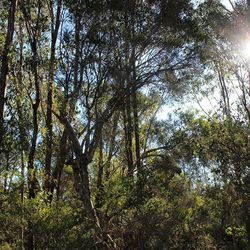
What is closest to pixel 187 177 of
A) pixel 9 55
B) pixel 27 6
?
pixel 27 6

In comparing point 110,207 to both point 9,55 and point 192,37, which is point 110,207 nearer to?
point 9,55

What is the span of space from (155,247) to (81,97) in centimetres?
567

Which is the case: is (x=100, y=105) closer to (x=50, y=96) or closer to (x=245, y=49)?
(x=50, y=96)

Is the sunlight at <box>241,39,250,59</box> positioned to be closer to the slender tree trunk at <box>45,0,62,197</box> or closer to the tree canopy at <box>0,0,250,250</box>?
the tree canopy at <box>0,0,250,250</box>

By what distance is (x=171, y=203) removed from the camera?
11.5m

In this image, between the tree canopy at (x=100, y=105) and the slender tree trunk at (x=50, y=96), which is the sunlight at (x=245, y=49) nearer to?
the tree canopy at (x=100, y=105)

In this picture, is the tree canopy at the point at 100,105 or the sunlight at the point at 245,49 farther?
the sunlight at the point at 245,49

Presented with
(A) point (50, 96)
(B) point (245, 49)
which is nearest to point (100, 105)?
(A) point (50, 96)

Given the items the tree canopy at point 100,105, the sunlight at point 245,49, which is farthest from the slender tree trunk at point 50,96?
the sunlight at point 245,49

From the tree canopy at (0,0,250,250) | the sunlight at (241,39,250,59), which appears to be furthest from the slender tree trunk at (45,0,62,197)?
the sunlight at (241,39,250,59)

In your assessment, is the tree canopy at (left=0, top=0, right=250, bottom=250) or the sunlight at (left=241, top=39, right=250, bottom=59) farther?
the sunlight at (left=241, top=39, right=250, bottom=59)

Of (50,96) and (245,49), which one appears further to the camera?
(245,49)

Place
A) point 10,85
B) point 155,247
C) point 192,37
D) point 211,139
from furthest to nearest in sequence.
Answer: point 155,247
point 192,37
point 211,139
point 10,85

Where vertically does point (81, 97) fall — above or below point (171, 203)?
above
